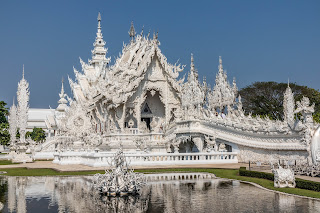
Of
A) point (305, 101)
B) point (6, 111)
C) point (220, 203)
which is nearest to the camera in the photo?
point (220, 203)

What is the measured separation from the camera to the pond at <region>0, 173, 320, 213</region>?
35.3 ft

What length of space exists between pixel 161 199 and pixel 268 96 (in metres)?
34.7

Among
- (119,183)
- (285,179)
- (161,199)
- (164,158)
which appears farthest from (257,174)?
(164,158)

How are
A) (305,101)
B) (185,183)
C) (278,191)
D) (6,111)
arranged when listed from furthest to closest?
(6,111), (305,101), (185,183), (278,191)

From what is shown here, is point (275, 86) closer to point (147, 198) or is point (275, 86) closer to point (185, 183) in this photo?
point (185, 183)

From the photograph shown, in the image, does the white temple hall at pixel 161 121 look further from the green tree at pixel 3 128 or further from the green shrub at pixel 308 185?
the green tree at pixel 3 128

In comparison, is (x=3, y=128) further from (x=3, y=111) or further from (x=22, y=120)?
(x=22, y=120)

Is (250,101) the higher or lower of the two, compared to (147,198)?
higher

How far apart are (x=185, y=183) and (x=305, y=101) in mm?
6663

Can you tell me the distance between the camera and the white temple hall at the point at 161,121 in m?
23.0

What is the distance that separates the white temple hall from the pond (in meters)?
6.59

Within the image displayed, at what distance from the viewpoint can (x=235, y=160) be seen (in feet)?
76.5

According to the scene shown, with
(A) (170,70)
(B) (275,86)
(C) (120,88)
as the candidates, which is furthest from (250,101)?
(C) (120,88)

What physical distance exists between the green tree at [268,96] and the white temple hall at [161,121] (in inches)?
384
